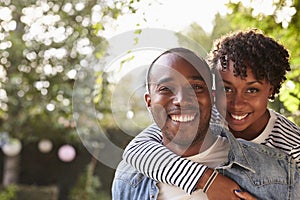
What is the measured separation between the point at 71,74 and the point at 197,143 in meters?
3.85

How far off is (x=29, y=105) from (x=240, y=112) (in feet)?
15.5

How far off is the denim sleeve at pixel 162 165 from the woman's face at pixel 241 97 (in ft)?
0.48

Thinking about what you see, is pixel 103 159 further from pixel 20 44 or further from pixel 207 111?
pixel 20 44

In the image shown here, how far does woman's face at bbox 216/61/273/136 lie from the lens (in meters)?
1.17

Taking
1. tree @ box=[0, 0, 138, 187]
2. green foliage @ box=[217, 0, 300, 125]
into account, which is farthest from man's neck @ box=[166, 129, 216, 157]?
tree @ box=[0, 0, 138, 187]

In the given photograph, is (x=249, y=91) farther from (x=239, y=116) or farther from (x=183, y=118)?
(x=183, y=118)

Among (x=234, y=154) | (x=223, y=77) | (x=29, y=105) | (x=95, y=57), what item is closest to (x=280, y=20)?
(x=95, y=57)

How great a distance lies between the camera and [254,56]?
117 cm

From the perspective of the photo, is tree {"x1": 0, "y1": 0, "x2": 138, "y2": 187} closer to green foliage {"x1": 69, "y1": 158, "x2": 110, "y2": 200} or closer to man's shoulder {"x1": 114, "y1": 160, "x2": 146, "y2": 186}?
green foliage {"x1": 69, "y1": 158, "x2": 110, "y2": 200}

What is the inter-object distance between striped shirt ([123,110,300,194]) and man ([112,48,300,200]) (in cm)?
1

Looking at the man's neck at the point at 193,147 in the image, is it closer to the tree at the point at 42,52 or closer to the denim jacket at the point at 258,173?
the denim jacket at the point at 258,173

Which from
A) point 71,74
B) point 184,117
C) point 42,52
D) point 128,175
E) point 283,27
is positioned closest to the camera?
point 184,117

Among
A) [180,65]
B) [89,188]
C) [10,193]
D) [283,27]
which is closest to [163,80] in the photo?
[180,65]

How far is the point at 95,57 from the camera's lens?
5.21 ft
